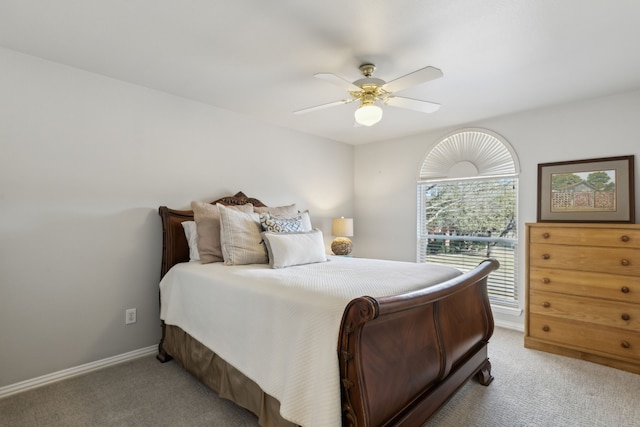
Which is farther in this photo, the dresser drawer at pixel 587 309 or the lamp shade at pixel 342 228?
the lamp shade at pixel 342 228

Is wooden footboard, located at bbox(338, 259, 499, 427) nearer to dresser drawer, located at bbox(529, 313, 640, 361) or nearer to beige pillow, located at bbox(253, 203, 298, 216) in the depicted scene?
dresser drawer, located at bbox(529, 313, 640, 361)

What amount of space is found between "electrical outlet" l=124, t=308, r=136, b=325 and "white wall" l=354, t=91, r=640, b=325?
3037 millimetres

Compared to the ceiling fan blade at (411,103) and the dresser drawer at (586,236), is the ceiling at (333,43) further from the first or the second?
the dresser drawer at (586,236)

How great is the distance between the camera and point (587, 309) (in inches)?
105

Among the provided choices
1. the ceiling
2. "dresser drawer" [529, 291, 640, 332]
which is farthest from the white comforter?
the ceiling

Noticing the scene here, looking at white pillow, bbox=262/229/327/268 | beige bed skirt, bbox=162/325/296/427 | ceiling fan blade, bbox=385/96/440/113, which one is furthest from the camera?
white pillow, bbox=262/229/327/268

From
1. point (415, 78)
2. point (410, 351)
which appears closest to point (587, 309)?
point (410, 351)

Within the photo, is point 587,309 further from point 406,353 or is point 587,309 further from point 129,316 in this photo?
point 129,316

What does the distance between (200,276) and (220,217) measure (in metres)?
0.55

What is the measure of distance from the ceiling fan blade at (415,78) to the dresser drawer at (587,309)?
223cm

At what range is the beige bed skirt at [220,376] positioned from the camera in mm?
1619


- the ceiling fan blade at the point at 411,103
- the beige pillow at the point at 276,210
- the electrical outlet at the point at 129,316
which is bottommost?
the electrical outlet at the point at 129,316

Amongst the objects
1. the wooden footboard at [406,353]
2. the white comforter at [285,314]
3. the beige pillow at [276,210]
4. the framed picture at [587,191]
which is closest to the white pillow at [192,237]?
the white comforter at [285,314]

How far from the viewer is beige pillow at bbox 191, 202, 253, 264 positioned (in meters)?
2.63
